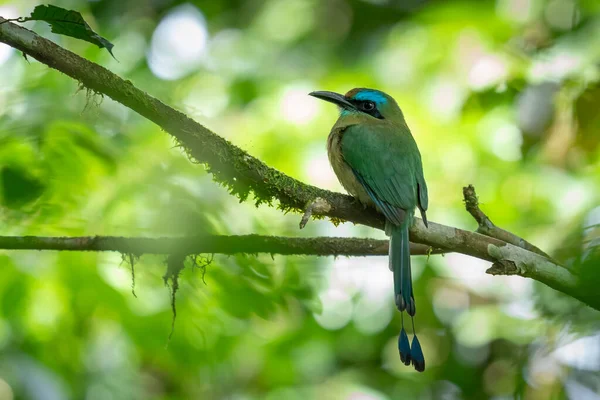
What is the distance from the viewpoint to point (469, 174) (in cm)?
584

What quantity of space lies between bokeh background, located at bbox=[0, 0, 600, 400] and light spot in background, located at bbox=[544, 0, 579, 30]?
0.9 inches

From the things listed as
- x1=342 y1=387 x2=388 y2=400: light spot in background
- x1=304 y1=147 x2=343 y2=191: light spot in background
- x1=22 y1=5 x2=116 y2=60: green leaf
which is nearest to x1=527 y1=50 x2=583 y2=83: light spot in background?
x1=304 y1=147 x2=343 y2=191: light spot in background

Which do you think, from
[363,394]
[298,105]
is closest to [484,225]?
[363,394]

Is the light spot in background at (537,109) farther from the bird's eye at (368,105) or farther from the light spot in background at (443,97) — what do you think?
the light spot in background at (443,97)

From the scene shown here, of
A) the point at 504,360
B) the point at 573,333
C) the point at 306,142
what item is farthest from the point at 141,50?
the point at 573,333

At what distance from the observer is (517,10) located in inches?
240

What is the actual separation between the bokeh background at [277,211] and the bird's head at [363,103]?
1.95ft

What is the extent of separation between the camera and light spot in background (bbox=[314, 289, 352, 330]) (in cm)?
554

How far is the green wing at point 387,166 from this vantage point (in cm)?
370

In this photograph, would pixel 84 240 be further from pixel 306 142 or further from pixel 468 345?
pixel 468 345

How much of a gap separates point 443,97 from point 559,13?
1.20m

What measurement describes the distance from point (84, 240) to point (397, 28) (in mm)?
5010

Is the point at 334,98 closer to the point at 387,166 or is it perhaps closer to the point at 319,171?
the point at 387,166

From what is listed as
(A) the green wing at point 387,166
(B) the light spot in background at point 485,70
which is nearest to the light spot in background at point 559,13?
(B) the light spot in background at point 485,70
